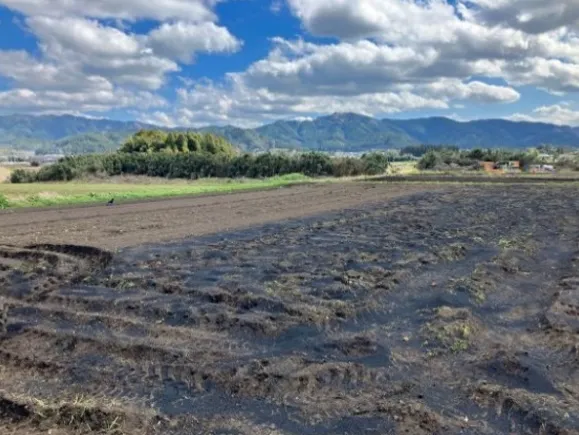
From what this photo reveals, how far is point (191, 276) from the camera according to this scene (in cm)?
1029

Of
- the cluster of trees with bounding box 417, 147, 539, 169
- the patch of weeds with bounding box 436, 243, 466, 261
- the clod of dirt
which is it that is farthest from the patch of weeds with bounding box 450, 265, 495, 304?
the cluster of trees with bounding box 417, 147, 539, 169

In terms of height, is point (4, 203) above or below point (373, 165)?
below

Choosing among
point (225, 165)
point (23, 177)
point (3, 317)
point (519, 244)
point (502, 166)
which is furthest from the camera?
point (502, 166)

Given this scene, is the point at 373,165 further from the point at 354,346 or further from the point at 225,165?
the point at 354,346

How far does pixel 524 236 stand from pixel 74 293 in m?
11.8

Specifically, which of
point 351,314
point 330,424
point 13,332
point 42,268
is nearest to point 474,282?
point 351,314

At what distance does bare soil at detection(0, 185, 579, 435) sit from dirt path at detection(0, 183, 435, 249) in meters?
2.02

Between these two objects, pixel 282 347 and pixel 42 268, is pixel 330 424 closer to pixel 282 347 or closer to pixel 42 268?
pixel 282 347

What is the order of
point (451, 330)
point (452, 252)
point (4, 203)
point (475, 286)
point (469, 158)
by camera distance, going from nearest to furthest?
point (451, 330)
point (475, 286)
point (452, 252)
point (4, 203)
point (469, 158)

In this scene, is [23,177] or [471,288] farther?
[23,177]

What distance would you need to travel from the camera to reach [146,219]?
2073 centimetres

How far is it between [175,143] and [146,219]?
55.8 metres

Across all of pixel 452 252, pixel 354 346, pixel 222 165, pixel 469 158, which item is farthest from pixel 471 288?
pixel 469 158

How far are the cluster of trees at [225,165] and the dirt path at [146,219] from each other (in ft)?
105
